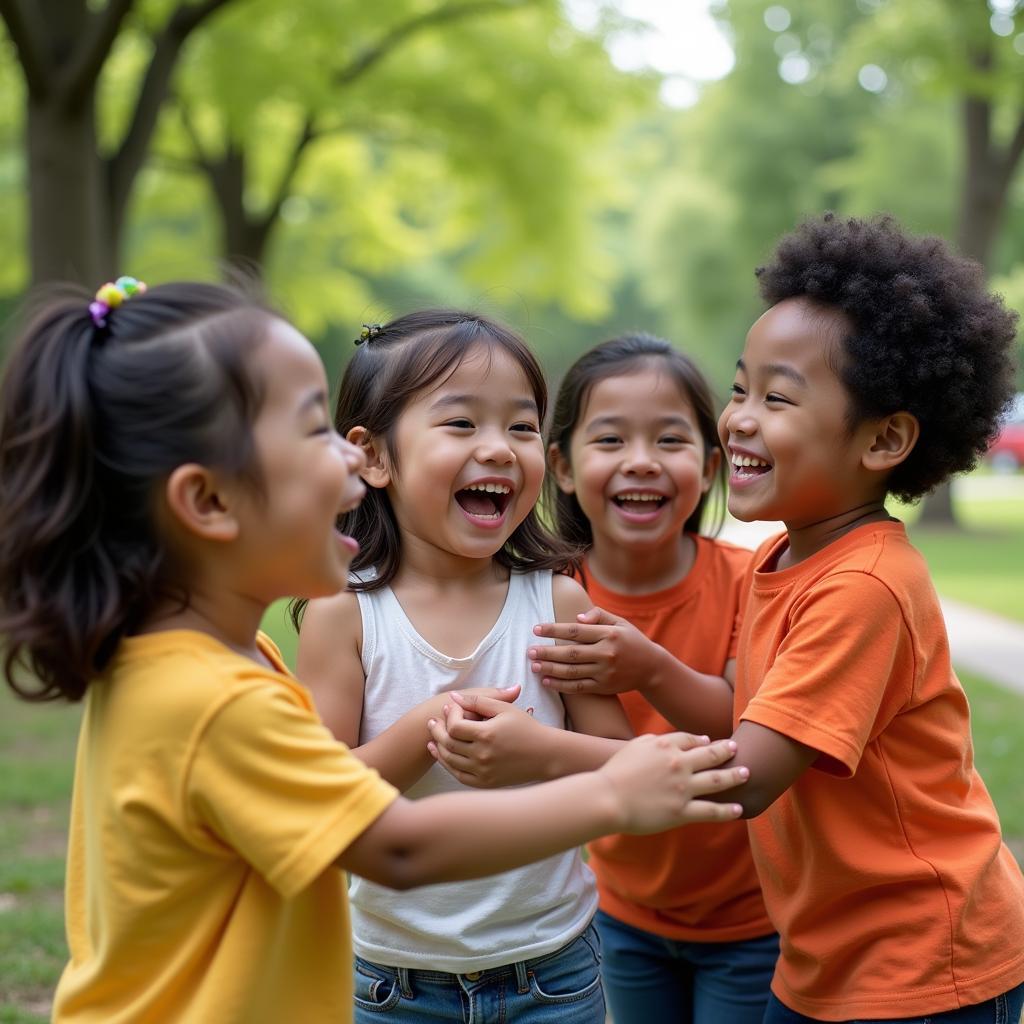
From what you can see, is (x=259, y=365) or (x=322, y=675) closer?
(x=259, y=365)

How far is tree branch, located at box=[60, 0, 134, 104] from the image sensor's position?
8078 millimetres

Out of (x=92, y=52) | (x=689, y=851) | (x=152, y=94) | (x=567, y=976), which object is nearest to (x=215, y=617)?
(x=567, y=976)

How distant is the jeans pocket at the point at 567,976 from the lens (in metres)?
2.23

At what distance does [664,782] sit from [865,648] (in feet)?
1.66

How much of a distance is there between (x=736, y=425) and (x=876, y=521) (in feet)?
1.02

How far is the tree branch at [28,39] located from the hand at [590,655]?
7.26 metres

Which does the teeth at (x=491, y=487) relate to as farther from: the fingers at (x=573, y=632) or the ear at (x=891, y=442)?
the ear at (x=891, y=442)

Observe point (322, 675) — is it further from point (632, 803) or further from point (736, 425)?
point (736, 425)

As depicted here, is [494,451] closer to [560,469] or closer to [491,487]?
[491,487]

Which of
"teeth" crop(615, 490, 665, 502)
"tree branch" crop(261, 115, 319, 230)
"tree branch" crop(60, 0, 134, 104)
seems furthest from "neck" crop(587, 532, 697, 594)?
"tree branch" crop(261, 115, 319, 230)

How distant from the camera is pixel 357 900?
2303mm

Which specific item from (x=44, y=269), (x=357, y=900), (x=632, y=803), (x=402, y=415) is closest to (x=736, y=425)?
(x=402, y=415)

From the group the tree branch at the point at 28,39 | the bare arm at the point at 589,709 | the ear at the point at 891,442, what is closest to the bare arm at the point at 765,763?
the bare arm at the point at 589,709

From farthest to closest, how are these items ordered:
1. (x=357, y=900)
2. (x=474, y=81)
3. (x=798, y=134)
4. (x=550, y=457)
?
(x=798, y=134) → (x=474, y=81) → (x=550, y=457) → (x=357, y=900)
